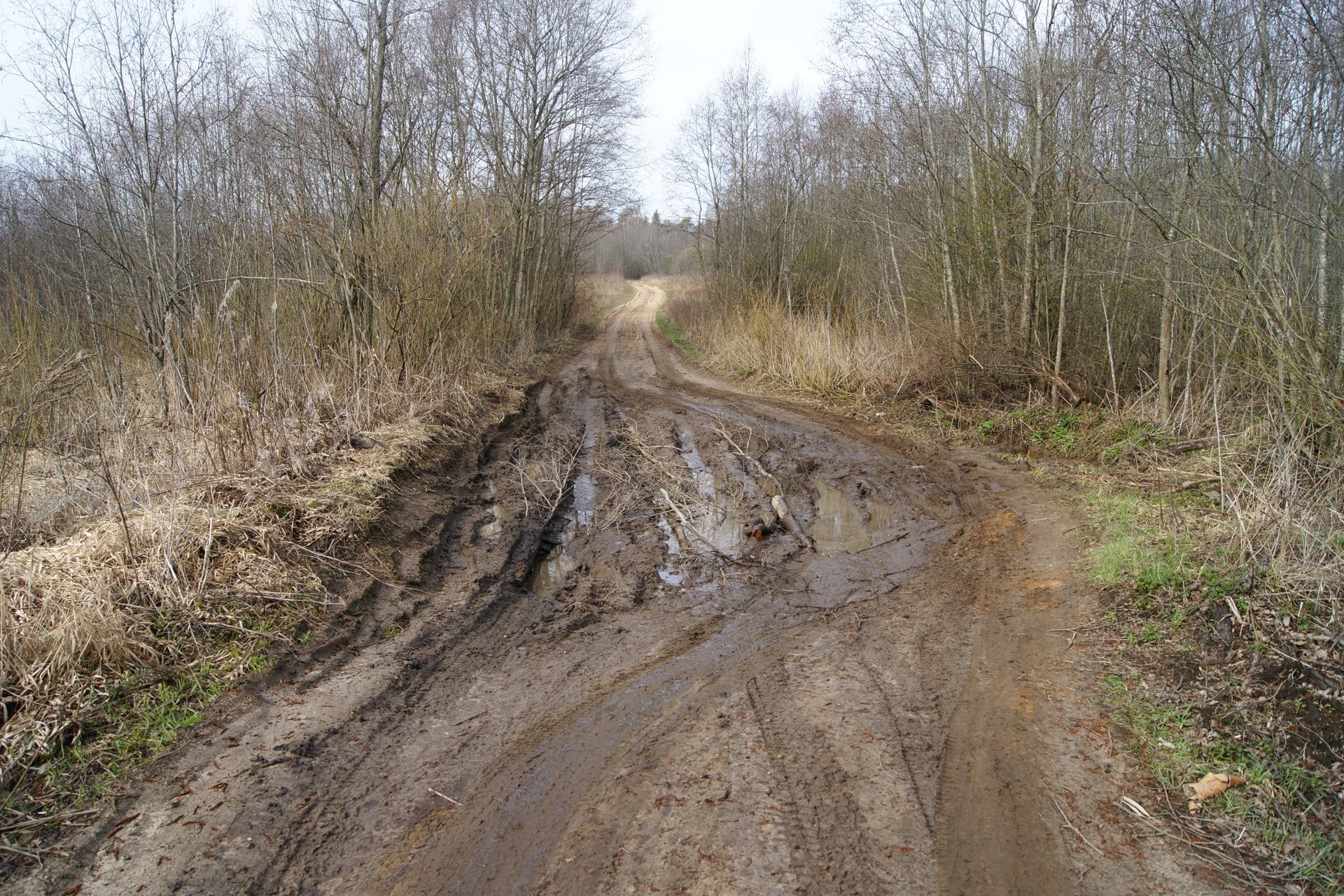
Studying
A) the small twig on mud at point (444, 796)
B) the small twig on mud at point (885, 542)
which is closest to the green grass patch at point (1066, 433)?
the small twig on mud at point (885, 542)

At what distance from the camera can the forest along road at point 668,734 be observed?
2.69m

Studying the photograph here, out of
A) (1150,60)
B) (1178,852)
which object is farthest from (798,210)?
(1178,852)

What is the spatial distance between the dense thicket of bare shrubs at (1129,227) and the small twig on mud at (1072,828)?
6.85 feet

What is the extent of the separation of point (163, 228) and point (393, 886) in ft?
35.9

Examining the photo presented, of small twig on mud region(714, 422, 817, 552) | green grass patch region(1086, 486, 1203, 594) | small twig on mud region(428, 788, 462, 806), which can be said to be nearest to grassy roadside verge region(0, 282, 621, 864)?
small twig on mud region(428, 788, 462, 806)

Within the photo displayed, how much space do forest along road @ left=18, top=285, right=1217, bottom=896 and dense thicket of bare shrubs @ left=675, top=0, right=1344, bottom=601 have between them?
1944 mm

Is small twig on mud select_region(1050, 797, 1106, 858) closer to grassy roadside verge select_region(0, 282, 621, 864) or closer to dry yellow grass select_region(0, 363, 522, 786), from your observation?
grassy roadside verge select_region(0, 282, 621, 864)

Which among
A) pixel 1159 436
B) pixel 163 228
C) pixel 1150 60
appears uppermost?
pixel 1150 60

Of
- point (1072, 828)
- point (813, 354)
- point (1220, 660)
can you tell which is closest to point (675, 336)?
point (813, 354)

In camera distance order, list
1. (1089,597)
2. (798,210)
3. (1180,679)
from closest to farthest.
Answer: (1180,679) < (1089,597) < (798,210)

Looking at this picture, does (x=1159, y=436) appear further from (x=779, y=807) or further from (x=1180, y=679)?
(x=779, y=807)

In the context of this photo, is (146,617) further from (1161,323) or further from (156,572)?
(1161,323)

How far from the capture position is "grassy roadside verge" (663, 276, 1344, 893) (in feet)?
9.18

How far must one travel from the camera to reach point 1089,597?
4.87m
